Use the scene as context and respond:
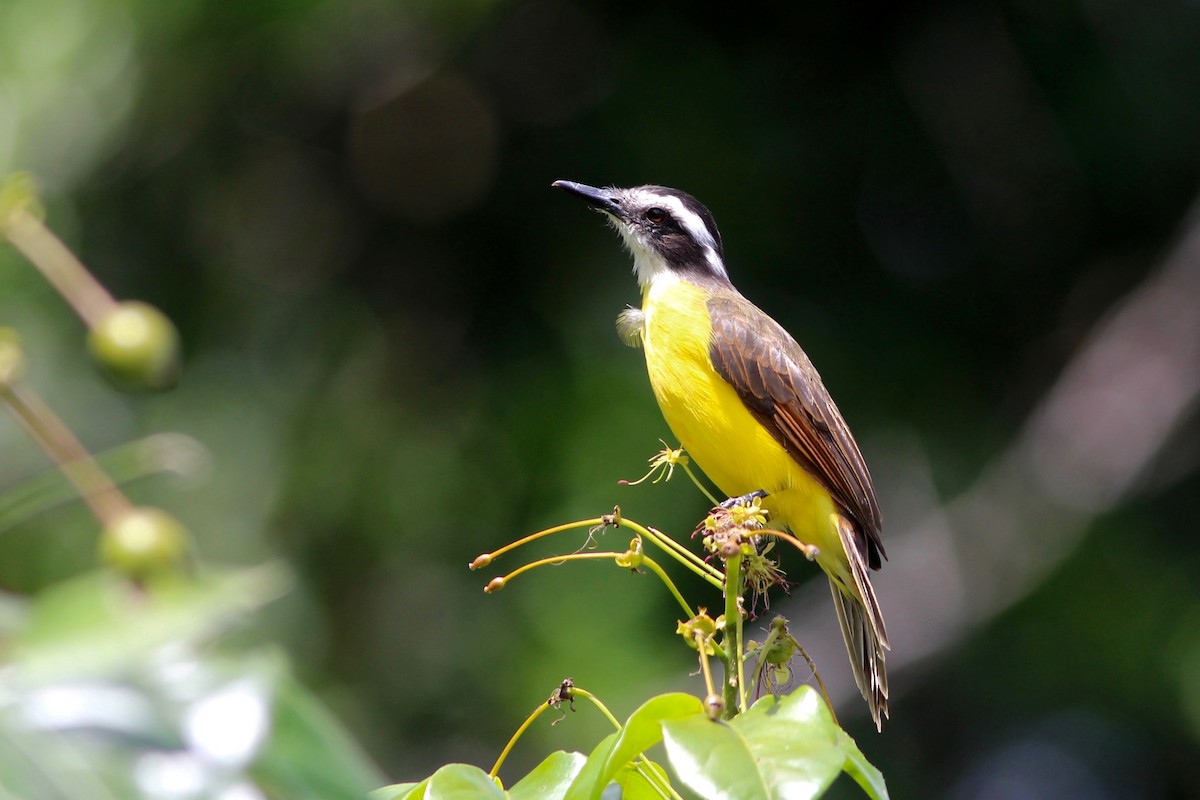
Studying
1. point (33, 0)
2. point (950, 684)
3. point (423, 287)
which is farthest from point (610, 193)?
point (950, 684)

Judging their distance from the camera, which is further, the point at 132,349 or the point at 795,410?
the point at 795,410

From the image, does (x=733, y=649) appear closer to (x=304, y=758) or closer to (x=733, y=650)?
(x=733, y=650)

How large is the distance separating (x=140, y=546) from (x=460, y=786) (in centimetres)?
114

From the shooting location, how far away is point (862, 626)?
4332 millimetres

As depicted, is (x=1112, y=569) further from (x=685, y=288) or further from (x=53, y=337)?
(x=53, y=337)

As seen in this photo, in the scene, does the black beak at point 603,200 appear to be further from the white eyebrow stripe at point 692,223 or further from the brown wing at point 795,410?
the brown wing at point 795,410

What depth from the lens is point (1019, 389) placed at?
9.65 metres

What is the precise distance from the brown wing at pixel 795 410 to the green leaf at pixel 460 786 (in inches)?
103

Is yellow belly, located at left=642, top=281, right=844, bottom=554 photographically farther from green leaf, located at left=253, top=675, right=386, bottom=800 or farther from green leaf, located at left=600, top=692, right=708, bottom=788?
green leaf, located at left=253, top=675, right=386, bottom=800

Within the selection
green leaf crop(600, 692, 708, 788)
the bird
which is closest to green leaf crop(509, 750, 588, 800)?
green leaf crop(600, 692, 708, 788)

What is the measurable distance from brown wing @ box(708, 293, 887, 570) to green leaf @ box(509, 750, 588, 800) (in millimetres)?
2376

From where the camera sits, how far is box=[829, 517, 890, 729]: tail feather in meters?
4.03

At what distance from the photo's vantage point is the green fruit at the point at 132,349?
44.5 inches

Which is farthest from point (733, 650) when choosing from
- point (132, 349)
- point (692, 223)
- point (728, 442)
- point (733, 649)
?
point (692, 223)
